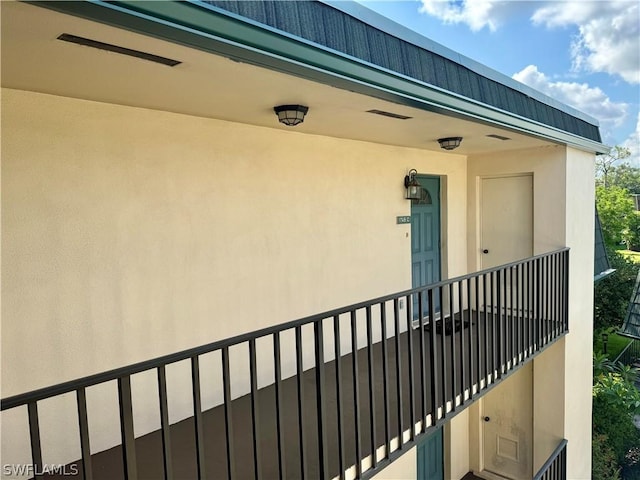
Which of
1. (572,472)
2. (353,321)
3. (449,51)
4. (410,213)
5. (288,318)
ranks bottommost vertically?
(572,472)

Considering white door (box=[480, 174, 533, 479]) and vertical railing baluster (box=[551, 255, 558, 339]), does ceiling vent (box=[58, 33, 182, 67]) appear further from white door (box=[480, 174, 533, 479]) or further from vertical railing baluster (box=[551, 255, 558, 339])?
white door (box=[480, 174, 533, 479])

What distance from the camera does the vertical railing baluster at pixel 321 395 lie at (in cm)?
227

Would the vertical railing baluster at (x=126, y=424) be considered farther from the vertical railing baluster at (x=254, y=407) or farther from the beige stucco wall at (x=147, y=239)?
the beige stucco wall at (x=147, y=239)

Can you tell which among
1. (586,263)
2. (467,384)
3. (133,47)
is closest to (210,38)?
(133,47)

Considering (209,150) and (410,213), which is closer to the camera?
(209,150)

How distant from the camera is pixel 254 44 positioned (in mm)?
1806

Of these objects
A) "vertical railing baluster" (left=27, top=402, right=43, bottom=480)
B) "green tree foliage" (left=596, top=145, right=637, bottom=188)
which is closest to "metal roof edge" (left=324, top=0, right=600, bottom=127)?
"vertical railing baluster" (left=27, top=402, right=43, bottom=480)

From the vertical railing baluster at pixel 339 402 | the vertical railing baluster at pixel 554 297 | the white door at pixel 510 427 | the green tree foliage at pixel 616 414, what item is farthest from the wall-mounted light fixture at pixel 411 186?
the green tree foliage at pixel 616 414

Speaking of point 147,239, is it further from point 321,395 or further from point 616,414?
point 616,414

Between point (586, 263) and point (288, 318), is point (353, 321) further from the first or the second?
point (586, 263)

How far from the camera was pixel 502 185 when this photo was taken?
580 centimetres

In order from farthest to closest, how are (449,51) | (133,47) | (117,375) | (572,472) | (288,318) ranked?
(572,472), (288,318), (449,51), (133,47), (117,375)

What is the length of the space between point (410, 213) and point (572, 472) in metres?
4.02

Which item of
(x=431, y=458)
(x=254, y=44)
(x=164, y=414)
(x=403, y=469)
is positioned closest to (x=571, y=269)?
(x=431, y=458)
